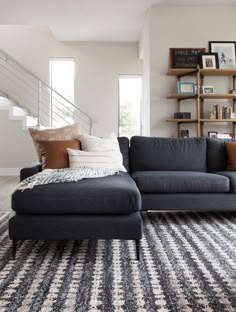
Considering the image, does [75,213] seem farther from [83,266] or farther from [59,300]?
[59,300]

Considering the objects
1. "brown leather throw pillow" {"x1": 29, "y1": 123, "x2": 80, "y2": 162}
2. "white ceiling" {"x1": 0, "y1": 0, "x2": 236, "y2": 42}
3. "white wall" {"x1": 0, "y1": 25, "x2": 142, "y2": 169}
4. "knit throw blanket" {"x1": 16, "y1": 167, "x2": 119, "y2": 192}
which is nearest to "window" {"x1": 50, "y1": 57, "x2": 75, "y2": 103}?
"white wall" {"x1": 0, "y1": 25, "x2": 142, "y2": 169}

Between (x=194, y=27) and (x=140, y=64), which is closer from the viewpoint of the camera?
(x=194, y=27)

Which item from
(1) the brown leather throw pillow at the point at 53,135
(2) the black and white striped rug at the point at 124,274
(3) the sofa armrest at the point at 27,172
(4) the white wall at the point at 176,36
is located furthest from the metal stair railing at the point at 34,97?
(2) the black and white striped rug at the point at 124,274

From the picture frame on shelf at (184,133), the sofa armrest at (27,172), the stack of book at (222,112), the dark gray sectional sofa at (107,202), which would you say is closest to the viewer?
the dark gray sectional sofa at (107,202)

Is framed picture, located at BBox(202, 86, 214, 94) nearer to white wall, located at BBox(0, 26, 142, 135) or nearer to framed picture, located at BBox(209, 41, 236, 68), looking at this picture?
framed picture, located at BBox(209, 41, 236, 68)

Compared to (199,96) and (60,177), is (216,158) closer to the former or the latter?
(199,96)

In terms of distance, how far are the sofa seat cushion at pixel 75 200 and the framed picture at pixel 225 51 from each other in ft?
12.7

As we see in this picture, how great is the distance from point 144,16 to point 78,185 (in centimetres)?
453

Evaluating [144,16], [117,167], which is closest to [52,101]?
[144,16]

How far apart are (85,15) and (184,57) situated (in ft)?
6.32

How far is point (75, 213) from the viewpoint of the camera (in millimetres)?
2148

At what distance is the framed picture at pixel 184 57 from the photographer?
17.1 feet

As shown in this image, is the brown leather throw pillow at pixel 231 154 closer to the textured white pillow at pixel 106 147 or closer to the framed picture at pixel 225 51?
the textured white pillow at pixel 106 147

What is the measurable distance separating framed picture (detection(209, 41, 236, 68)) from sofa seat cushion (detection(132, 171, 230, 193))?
9.42 ft
